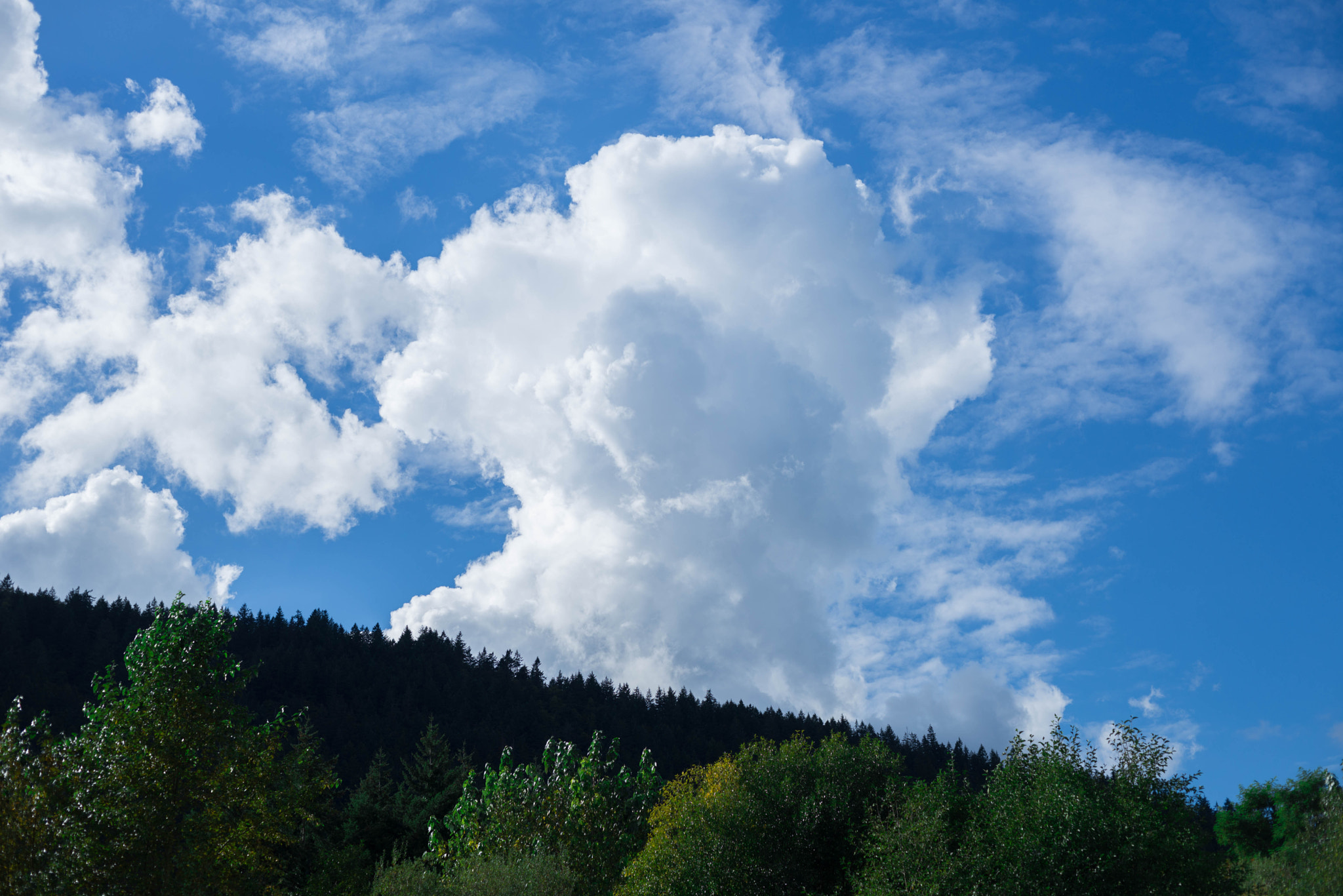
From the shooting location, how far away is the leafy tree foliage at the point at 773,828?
151 ft

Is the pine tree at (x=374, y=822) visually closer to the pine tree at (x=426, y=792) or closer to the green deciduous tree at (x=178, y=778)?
the pine tree at (x=426, y=792)

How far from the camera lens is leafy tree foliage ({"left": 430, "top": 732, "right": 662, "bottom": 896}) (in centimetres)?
5672

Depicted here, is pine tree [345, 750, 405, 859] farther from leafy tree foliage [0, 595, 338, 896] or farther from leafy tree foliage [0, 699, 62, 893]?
leafy tree foliage [0, 699, 62, 893]

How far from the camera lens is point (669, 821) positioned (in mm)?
53281

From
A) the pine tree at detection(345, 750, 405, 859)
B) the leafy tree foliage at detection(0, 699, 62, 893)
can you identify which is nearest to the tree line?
the leafy tree foliage at detection(0, 699, 62, 893)

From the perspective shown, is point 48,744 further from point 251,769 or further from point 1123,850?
point 1123,850

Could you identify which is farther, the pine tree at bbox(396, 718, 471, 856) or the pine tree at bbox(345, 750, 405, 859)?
the pine tree at bbox(396, 718, 471, 856)

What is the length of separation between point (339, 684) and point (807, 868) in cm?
17456

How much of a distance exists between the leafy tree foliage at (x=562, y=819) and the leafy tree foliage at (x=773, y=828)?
5.32 metres

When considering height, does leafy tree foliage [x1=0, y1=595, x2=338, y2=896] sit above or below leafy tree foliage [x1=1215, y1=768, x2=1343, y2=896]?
below

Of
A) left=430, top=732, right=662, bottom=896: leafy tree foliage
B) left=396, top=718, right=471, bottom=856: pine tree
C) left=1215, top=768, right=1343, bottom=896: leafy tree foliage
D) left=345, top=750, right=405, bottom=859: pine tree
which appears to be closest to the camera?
left=1215, top=768, right=1343, bottom=896: leafy tree foliage

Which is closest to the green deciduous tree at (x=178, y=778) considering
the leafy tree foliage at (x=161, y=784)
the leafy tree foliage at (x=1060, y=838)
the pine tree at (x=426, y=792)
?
the leafy tree foliage at (x=161, y=784)

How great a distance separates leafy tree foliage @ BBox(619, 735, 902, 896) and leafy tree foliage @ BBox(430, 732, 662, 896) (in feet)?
17.5

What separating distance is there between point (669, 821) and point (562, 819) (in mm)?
12341
